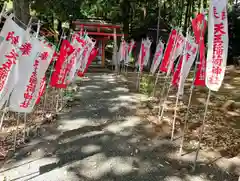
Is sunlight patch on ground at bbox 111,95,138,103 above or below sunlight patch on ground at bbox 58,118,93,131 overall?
above

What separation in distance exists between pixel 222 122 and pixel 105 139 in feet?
10.3

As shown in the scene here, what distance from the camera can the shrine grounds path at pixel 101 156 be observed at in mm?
3520

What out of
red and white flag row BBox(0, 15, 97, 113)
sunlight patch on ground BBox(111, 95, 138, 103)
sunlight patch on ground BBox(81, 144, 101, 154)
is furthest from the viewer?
sunlight patch on ground BBox(111, 95, 138, 103)

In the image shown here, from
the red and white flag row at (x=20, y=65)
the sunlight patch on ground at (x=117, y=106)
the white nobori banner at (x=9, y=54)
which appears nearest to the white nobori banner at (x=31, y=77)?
the red and white flag row at (x=20, y=65)

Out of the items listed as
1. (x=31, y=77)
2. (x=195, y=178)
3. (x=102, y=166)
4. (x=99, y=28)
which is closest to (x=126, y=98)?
(x=102, y=166)

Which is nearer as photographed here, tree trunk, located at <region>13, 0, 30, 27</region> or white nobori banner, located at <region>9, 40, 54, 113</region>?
white nobori banner, located at <region>9, 40, 54, 113</region>

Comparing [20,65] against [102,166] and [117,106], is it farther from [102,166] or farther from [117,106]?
[117,106]

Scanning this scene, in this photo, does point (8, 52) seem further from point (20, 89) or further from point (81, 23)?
point (81, 23)

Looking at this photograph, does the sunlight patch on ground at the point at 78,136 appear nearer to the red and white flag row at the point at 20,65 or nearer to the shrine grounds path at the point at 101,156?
the shrine grounds path at the point at 101,156

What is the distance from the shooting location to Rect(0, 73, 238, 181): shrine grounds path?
11.5 feet

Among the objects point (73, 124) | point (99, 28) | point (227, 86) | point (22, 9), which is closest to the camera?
point (73, 124)

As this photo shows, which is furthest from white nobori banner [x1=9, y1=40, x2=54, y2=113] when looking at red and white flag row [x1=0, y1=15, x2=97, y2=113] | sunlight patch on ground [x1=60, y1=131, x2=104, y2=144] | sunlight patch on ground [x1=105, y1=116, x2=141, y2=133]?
sunlight patch on ground [x1=105, y1=116, x2=141, y2=133]

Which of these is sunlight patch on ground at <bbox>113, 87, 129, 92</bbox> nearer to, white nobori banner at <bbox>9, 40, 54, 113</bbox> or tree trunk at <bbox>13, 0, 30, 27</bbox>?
tree trunk at <bbox>13, 0, 30, 27</bbox>

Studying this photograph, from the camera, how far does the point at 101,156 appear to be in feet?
13.4
